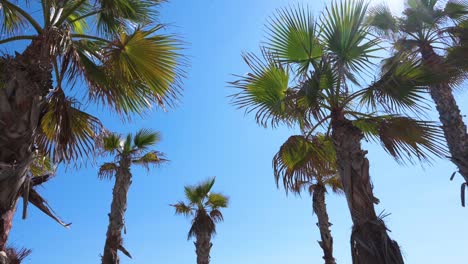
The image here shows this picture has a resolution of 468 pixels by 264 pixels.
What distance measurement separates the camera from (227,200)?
15.8 m

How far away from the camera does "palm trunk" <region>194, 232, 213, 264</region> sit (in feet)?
46.3

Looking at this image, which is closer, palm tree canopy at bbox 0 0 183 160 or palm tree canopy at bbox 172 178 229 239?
palm tree canopy at bbox 0 0 183 160

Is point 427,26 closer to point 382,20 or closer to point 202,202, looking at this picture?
point 382,20

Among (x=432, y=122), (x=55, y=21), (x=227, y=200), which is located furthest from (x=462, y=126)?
(x=227, y=200)

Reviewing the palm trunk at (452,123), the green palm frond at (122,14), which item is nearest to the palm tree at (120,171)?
the green palm frond at (122,14)

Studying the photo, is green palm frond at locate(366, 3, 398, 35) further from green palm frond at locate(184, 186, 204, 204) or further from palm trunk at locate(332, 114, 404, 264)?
green palm frond at locate(184, 186, 204, 204)

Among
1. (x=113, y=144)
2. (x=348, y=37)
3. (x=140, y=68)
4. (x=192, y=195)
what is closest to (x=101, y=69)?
(x=140, y=68)

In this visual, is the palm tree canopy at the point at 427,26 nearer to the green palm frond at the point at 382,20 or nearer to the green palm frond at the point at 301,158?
the green palm frond at the point at 382,20

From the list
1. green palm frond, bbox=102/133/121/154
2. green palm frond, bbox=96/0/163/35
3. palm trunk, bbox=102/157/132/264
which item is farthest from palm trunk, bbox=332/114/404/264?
green palm frond, bbox=102/133/121/154

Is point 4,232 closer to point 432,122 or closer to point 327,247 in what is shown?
point 432,122

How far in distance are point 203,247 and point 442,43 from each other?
10.4m

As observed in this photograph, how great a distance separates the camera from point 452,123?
864 centimetres

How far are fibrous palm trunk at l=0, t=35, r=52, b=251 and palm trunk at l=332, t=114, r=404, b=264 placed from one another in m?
4.25

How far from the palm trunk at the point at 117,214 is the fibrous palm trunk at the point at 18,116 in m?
7.59
